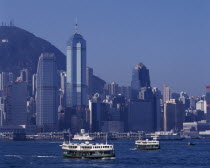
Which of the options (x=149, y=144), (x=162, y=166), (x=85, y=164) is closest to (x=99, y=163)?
(x=85, y=164)

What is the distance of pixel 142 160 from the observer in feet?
388

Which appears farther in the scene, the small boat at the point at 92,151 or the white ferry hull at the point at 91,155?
the small boat at the point at 92,151

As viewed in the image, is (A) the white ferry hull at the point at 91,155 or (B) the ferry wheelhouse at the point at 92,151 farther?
(B) the ferry wheelhouse at the point at 92,151

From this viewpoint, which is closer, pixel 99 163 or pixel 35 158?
pixel 99 163

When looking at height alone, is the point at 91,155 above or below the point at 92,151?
below

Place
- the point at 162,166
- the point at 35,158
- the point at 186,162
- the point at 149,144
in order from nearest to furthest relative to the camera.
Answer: the point at 162,166 → the point at 186,162 → the point at 35,158 → the point at 149,144

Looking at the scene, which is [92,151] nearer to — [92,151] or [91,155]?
[92,151]

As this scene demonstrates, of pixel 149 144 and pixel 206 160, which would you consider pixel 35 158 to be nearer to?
pixel 206 160

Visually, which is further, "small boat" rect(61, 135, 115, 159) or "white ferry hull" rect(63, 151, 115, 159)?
"small boat" rect(61, 135, 115, 159)

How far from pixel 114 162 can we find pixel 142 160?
8.49 m

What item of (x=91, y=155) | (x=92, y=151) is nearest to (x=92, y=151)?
(x=92, y=151)

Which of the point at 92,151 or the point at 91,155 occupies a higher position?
the point at 92,151

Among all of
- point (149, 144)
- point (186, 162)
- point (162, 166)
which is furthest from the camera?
point (149, 144)

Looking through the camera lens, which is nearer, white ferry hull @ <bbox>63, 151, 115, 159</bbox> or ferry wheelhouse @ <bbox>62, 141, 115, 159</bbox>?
white ferry hull @ <bbox>63, 151, 115, 159</bbox>
